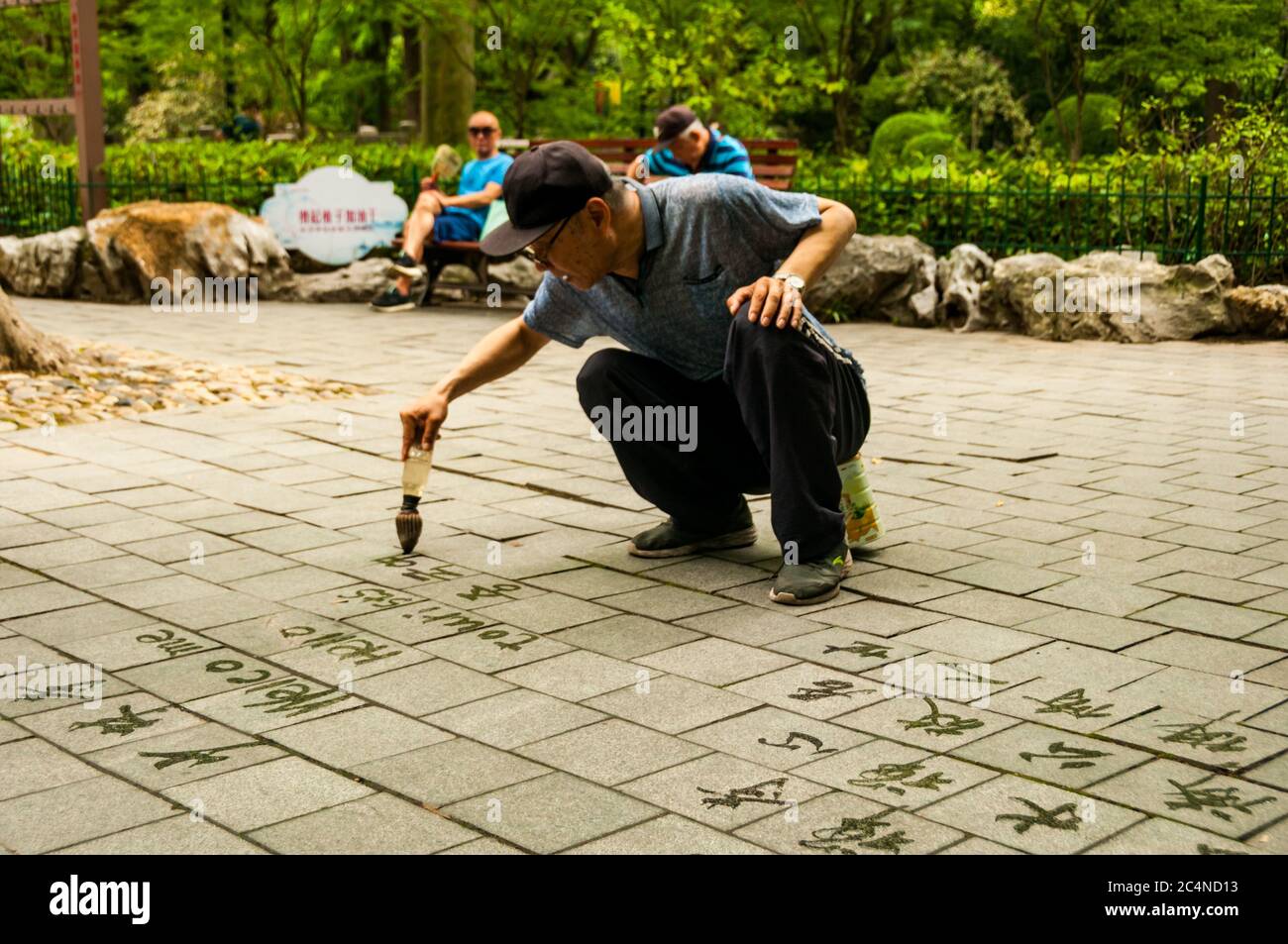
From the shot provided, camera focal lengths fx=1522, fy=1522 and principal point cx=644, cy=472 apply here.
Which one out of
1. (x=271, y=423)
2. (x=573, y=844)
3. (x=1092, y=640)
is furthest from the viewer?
(x=271, y=423)

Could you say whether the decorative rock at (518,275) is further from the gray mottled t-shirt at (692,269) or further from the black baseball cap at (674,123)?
the gray mottled t-shirt at (692,269)

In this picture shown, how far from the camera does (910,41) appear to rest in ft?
75.4

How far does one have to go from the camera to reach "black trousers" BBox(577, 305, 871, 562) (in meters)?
4.35

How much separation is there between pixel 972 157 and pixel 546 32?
6260mm

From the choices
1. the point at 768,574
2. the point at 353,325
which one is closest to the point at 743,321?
the point at 768,574

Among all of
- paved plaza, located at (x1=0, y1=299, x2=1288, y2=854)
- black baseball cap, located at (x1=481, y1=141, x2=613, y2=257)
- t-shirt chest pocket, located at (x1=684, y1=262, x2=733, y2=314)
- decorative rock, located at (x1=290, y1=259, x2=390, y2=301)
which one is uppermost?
black baseball cap, located at (x1=481, y1=141, x2=613, y2=257)

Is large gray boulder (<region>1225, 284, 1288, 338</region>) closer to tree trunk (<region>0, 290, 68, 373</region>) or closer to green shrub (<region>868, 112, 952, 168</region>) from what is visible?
tree trunk (<region>0, 290, 68, 373</region>)

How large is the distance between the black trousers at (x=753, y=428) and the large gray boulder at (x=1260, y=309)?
6949 millimetres

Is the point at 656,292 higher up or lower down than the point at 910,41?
lower down

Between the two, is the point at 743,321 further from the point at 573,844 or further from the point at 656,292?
the point at 573,844

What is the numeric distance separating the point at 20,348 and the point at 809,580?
5.82m

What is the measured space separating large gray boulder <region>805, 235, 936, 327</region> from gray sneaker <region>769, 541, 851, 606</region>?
24.5ft

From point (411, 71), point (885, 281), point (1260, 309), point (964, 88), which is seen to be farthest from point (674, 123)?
point (411, 71)

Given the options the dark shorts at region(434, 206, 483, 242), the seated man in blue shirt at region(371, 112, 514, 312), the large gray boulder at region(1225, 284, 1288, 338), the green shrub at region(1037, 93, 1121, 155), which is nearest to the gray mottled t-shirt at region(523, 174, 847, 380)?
the large gray boulder at region(1225, 284, 1288, 338)
